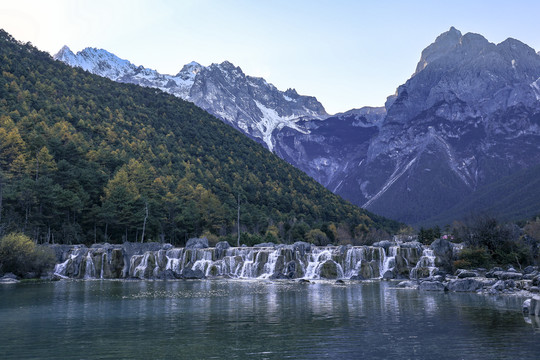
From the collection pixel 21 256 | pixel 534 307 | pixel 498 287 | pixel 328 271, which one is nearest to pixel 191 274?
pixel 328 271

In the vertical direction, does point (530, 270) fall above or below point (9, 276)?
above

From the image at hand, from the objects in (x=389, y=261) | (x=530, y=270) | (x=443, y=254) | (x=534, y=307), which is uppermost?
(x=443, y=254)

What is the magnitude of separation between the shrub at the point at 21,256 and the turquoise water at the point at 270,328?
24.7 meters

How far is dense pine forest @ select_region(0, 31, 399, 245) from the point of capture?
89938 mm

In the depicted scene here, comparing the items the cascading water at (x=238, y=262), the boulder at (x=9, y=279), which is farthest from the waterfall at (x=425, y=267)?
the boulder at (x=9, y=279)

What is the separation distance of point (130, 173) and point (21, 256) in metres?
47.0

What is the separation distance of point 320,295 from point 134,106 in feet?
437

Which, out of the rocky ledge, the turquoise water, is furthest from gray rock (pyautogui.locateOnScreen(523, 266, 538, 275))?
the turquoise water

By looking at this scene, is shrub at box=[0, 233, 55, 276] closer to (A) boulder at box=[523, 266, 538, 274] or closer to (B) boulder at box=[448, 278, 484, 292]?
(B) boulder at box=[448, 278, 484, 292]

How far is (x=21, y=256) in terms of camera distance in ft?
209

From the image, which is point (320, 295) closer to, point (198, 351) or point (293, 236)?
point (198, 351)

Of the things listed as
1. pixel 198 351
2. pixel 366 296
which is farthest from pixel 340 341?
pixel 366 296

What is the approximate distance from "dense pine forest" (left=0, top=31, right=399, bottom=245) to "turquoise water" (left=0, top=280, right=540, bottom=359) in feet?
164

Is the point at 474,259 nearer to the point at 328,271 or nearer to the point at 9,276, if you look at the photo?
the point at 328,271
